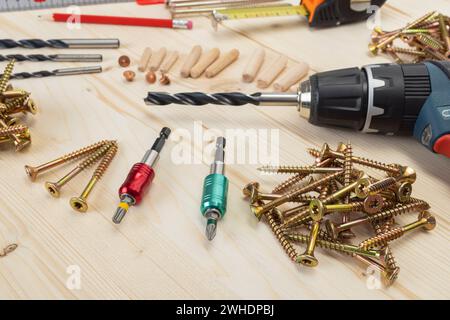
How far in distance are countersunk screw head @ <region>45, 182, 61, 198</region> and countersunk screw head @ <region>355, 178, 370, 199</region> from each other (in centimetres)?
55

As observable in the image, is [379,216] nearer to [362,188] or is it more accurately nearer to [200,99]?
[362,188]

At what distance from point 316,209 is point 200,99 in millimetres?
389

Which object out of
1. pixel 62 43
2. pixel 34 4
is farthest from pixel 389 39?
pixel 34 4

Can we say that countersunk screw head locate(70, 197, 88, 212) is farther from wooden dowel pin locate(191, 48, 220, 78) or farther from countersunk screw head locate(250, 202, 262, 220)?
wooden dowel pin locate(191, 48, 220, 78)

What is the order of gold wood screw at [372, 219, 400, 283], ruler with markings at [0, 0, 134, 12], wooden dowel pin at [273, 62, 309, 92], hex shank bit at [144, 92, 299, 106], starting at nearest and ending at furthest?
gold wood screw at [372, 219, 400, 283]
hex shank bit at [144, 92, 299, 106]
wooden dowel pin at [273, 62, 309, 92]
ruler with markings at [0, 0, 134, 12]

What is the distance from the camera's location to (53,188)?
2.95ft

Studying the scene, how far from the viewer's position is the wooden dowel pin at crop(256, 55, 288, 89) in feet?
3.91

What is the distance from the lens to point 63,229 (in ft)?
2.83

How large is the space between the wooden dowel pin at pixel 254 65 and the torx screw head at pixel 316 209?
47cm

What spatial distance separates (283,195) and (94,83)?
0.59 metres

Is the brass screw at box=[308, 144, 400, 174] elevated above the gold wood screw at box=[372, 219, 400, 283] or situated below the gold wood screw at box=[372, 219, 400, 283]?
above

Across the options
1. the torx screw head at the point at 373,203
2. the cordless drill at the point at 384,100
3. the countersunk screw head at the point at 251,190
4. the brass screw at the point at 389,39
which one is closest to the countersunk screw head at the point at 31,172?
the countersunk screw head at the point at 251,190

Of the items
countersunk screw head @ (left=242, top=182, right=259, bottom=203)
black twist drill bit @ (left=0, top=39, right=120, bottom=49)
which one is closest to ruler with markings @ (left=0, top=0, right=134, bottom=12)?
black twist drill bit @ (left=0, top=39, right=120, bottom=49)

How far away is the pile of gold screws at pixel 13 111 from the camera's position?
98cm
